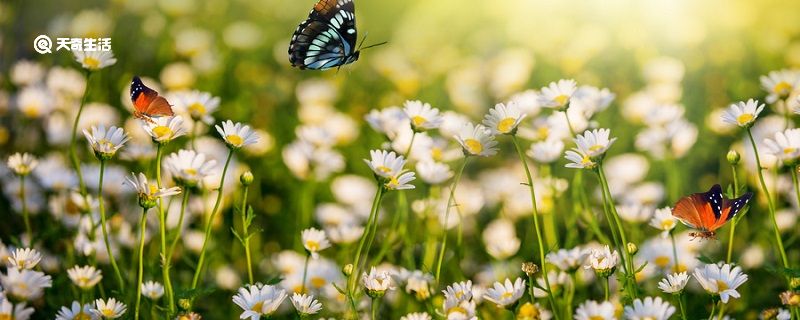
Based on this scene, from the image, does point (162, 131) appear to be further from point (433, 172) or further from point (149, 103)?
point (433, 172)

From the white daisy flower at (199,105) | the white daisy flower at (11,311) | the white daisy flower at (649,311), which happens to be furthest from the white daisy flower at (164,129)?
the white daisy flower at (649,311)

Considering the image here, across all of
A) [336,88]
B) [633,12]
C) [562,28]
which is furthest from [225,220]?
[633,12]

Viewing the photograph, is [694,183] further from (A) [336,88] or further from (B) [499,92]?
(A) [336,88]

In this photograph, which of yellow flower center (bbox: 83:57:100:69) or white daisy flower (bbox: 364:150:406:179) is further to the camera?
yellow flower center (bbox: 83:57:100:69)

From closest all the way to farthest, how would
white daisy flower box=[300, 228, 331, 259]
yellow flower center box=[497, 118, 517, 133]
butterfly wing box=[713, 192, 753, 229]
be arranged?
butterfly wing box=[713, 192, 753, 229], yellow flower center box=[497, 118, 517, 133], white daisy flower box=[300, 228, 331, 259]

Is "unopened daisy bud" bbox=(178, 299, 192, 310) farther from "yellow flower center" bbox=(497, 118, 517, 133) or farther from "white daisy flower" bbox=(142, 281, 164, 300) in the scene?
"yellow flower center" bbox=(497, 118, 517, 133)

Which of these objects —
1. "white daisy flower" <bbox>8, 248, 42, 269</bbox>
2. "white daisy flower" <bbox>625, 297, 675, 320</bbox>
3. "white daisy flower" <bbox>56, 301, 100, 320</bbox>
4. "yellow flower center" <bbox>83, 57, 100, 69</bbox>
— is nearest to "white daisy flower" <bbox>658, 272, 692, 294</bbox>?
"white daisy flower" <bbox>625, 297, 675, 320</bbox>
